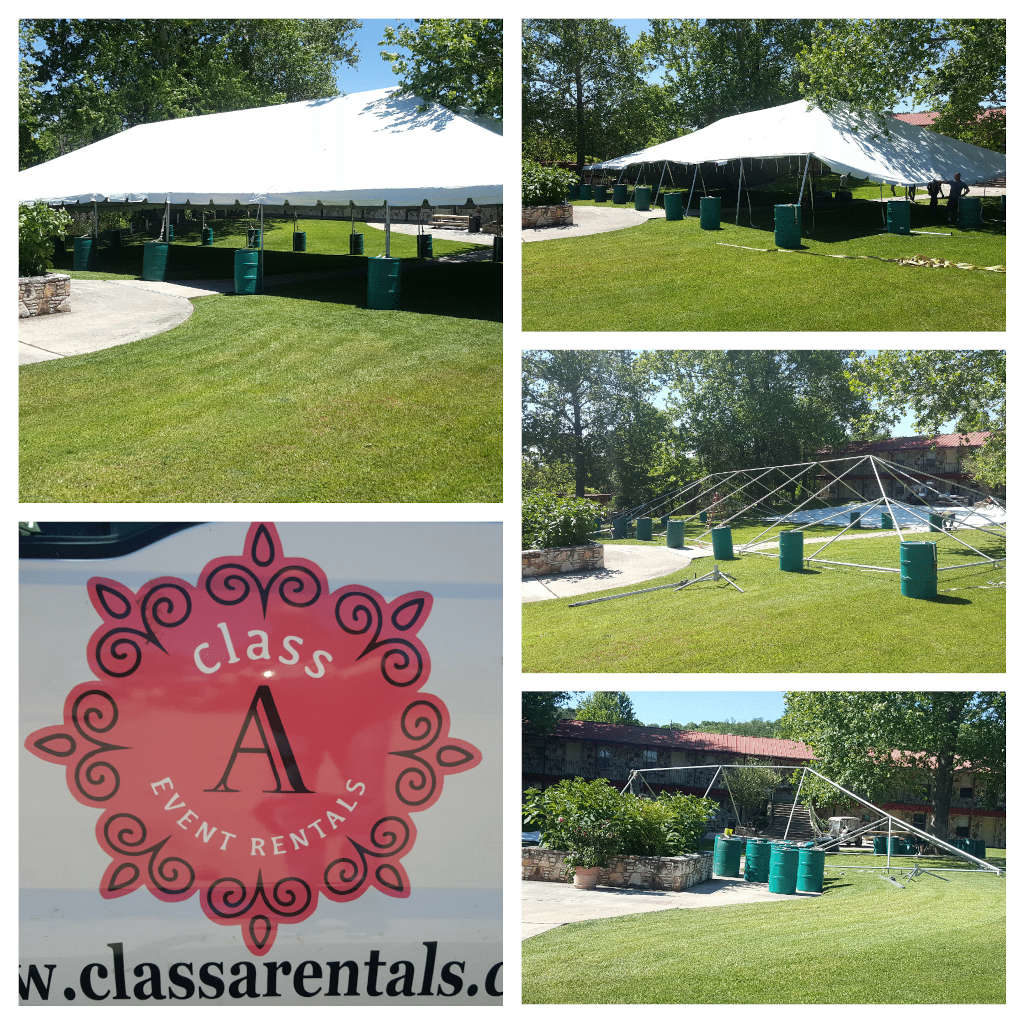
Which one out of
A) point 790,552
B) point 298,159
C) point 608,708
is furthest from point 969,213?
point 298,159

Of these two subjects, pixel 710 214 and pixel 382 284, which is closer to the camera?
pixel 710 214

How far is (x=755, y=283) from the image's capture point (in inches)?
259

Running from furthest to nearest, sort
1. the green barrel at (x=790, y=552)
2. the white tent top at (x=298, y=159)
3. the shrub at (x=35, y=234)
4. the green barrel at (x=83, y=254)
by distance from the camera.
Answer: the green barrel at (x=83, y=254)
the white tent top at (x=298, y=159)
the shrub at (x=35, y=234)
the green barrel at (x=790, y=552)

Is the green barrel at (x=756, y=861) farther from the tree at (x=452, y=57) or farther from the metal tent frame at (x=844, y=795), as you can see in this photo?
the tree at (x=452, y=57)

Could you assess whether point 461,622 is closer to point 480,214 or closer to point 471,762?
point 471,762

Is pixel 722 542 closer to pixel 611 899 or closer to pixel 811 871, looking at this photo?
pixel 811 871

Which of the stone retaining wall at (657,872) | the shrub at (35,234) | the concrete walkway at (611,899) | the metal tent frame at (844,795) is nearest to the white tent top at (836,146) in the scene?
the metal tent frame at (844,795)

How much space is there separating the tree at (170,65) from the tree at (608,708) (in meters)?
5.23

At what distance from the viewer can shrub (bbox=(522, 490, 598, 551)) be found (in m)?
5.77

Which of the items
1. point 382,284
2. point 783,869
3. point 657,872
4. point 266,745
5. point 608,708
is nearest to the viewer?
point 266,745

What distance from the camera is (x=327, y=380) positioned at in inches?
292

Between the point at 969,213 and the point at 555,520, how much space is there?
3630 millimetres

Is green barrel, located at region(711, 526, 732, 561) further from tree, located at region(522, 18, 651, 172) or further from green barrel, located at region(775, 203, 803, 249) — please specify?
tree, located at region(522, 18, 651, 172)

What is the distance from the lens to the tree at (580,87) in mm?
5980
